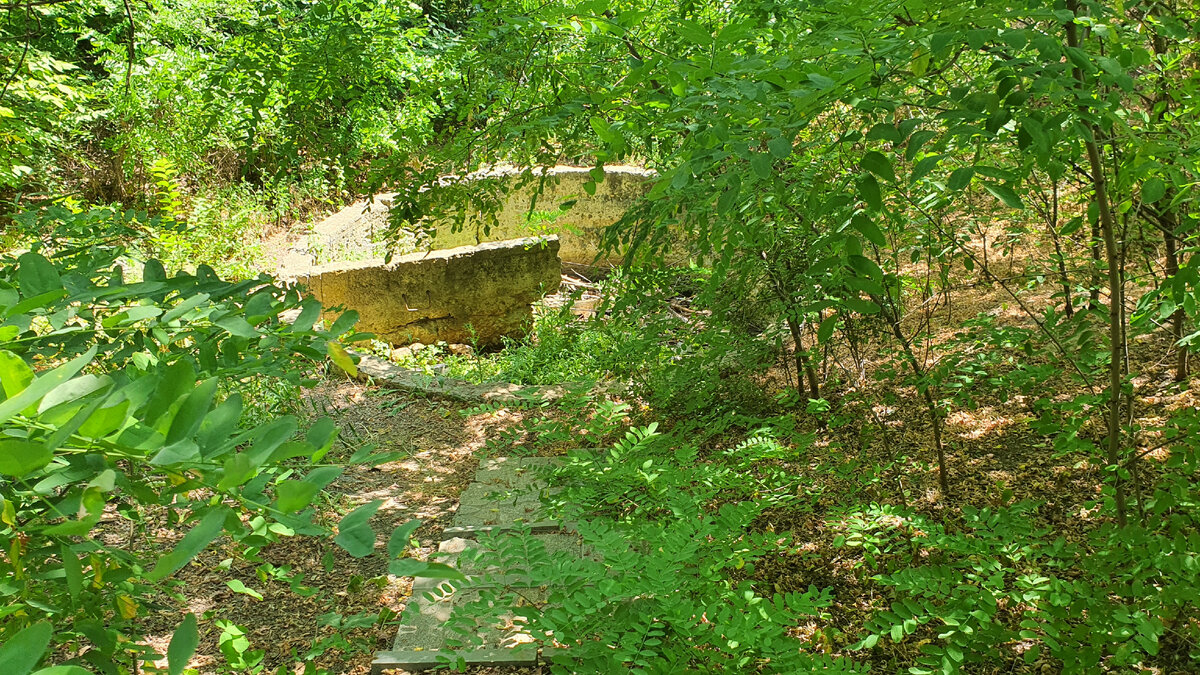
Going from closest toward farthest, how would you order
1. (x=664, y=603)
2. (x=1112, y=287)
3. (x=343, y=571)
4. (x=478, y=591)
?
(x=664, y=603) → (x=1112, y=287) → (x=478, y=591) → (x=343, y=571)

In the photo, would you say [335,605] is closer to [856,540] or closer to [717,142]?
[856,540]

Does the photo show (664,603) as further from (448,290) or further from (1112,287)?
(448,290)

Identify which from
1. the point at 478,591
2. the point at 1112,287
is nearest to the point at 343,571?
the point at 478,591

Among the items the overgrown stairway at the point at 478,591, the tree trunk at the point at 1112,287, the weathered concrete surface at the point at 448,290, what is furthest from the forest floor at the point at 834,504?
the weathered concrete surface at the point at 448,290

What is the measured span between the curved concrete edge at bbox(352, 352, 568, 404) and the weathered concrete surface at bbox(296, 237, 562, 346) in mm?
1193

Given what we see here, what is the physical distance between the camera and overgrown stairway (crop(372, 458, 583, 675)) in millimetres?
2256

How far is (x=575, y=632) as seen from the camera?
75.5 inches

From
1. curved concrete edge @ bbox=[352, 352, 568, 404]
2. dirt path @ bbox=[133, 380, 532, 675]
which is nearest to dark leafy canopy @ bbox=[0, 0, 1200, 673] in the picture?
dirt path @ bbox=[133, 380, 532, 675]

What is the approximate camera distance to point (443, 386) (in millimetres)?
5645

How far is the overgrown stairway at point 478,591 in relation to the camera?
88.8 inches

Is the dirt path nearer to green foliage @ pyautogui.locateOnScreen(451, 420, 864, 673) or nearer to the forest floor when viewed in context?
the forest floor

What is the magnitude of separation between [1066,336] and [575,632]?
2.08 metres

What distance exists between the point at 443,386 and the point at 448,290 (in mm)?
1933

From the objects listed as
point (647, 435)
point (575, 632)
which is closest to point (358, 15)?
point (647, 435)
